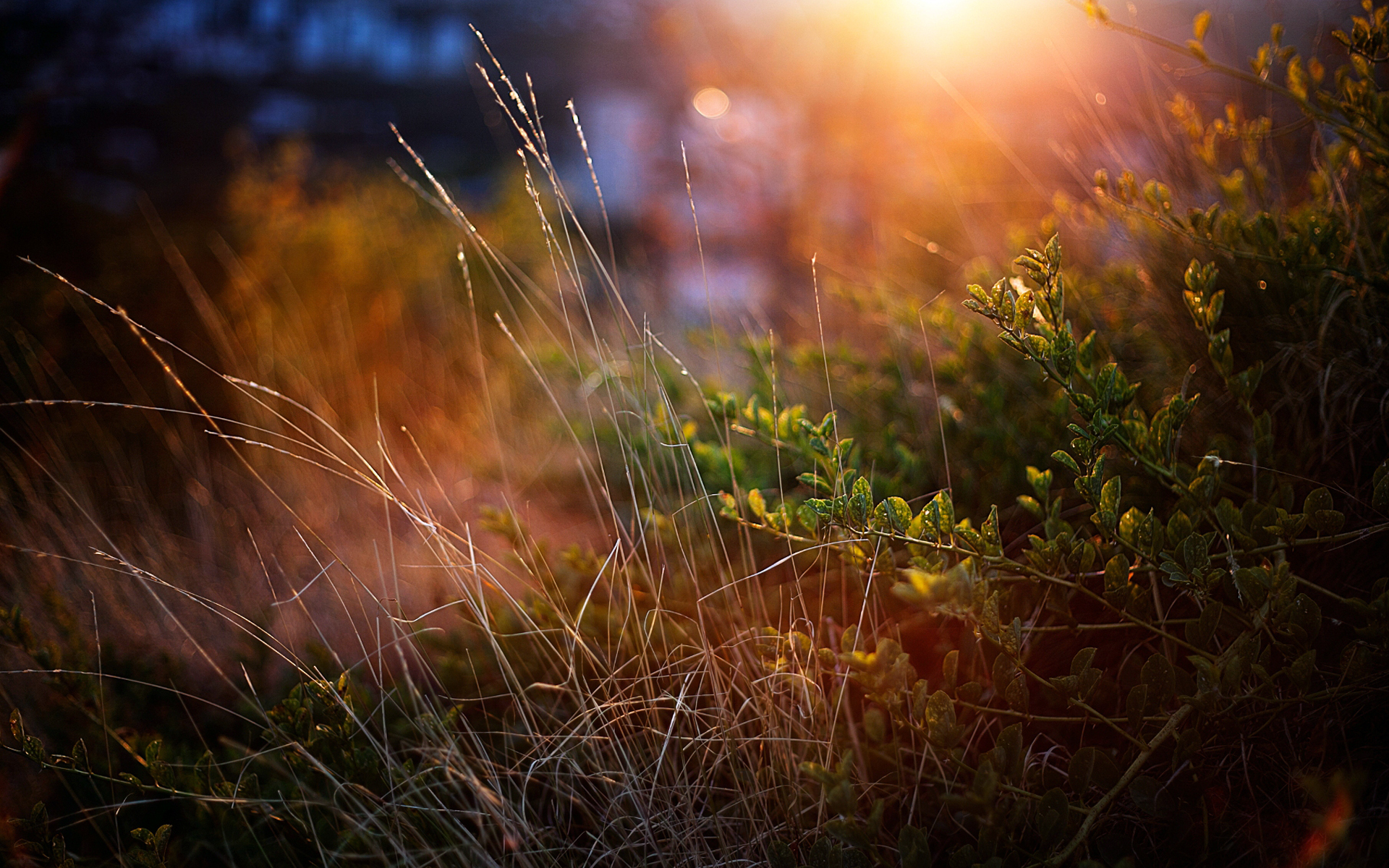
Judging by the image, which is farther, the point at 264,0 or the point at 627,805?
the point at 264,0

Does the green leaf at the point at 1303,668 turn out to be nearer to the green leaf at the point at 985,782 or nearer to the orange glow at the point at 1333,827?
the orange glow at the point at 1333,827

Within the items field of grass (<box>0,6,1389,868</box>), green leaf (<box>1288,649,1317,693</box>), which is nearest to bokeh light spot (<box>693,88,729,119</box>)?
field of grass (<box>0,6,1389,868</box>)

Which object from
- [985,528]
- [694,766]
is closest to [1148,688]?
[985,528]

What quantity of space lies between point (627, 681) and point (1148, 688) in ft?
2.63

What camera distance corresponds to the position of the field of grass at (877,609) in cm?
85

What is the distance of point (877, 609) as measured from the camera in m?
1.28

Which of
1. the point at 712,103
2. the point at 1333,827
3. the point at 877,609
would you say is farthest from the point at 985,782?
the point at 712,103

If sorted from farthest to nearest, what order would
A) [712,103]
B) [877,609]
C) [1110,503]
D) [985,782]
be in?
[712,103] → [877,609] → [1110,503] → [985,782]

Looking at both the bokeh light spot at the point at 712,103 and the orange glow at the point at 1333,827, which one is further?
the bokeh light spot at the point at 712,103

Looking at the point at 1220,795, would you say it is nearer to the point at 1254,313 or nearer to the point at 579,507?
the point at 1254,313

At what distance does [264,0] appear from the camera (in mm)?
6793

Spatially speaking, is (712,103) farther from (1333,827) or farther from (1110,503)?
(1333,827)

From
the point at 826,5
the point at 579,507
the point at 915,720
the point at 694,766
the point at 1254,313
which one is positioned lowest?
the point at 579,507

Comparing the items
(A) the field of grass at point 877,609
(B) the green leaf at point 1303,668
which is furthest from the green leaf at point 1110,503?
(B) the green leaf at point 1303,668
